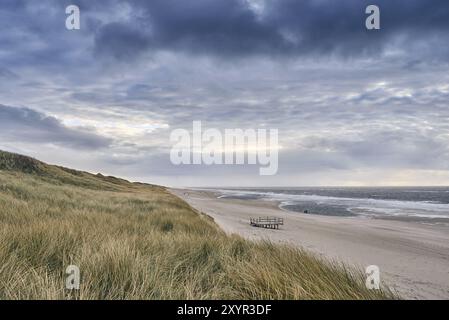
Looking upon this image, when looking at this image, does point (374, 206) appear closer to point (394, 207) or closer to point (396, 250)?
point (394, 207)

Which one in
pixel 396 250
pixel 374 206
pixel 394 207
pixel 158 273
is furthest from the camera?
pixel 374 206

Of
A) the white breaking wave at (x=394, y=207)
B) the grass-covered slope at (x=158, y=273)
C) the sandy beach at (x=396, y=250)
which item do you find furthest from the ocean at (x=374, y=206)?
the grass-covered slope at (x=158, y=273)

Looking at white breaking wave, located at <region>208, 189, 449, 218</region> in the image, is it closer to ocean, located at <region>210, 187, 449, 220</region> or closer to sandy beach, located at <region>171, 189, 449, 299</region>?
ocean, located at <region>210, 187, 449, 220</region>

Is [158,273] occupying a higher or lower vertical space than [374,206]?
higher

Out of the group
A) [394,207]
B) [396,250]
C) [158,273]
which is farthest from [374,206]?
[158,273]

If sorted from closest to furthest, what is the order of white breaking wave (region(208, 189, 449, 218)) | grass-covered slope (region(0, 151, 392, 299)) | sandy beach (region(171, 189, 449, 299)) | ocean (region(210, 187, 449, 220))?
grass-covered slope (region(0, 151, 392, 299)), sandy beach (region(171, 189, 449, 299)), white breaking wave (region(208, 189, 449, 218)), ocean (region(210, 187, 449, 220))

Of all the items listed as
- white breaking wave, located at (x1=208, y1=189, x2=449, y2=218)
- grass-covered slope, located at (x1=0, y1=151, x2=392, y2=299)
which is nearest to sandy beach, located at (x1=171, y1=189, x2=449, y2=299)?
grass-covered slope, located at (x1=0, y1=151, x2=392, y2=299)

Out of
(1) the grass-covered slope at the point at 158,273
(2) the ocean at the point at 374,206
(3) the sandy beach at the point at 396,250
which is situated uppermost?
(1) the grass-covered slope at the point at 158,273

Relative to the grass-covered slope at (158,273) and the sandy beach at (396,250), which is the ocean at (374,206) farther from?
the grass-covered slope at (158,273)

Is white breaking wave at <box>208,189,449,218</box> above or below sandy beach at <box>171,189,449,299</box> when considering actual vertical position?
below

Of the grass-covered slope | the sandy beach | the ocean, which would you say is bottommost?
the ocean

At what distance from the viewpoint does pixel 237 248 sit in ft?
23.1

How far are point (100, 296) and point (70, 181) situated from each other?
45055 millimetres

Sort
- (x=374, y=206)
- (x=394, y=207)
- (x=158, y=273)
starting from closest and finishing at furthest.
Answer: (x=158, y=273) < (x=394, y=207) < (x=374, y=206)
